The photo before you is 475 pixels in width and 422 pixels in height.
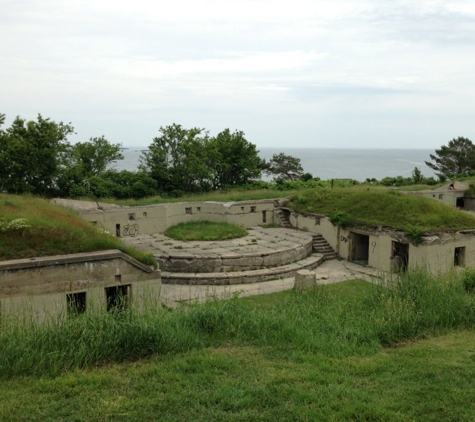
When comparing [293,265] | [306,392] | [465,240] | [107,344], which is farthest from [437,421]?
[465,240]

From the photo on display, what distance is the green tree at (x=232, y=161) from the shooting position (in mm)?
33125

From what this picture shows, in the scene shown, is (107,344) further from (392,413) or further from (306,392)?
(392,413)

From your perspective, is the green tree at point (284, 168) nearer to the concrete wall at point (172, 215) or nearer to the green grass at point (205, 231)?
the concrete wall at point (172, 215)

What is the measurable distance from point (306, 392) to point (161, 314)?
2.94m

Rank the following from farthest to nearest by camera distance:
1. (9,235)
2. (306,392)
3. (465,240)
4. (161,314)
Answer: (465,240), (9,235), (161,314), (306,392)

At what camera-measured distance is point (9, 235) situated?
39.3ft

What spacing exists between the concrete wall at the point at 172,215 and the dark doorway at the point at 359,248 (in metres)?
5.07

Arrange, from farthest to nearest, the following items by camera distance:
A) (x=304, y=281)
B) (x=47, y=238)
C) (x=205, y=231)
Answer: (x=205, y=231) → (x=304, y=281) → (x=47, y=238)

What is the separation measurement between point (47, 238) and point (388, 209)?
1304 centimetres

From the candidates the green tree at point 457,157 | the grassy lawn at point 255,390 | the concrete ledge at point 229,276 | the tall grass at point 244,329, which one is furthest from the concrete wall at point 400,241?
the green tree at point 457,157

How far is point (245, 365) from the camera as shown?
5.81 metres

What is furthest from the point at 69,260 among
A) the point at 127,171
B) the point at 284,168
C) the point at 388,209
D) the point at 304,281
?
the point at 284,168

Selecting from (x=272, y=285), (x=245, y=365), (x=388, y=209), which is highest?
(x=388, y=209)

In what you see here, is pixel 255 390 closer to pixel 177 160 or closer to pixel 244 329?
pixel 244 329
